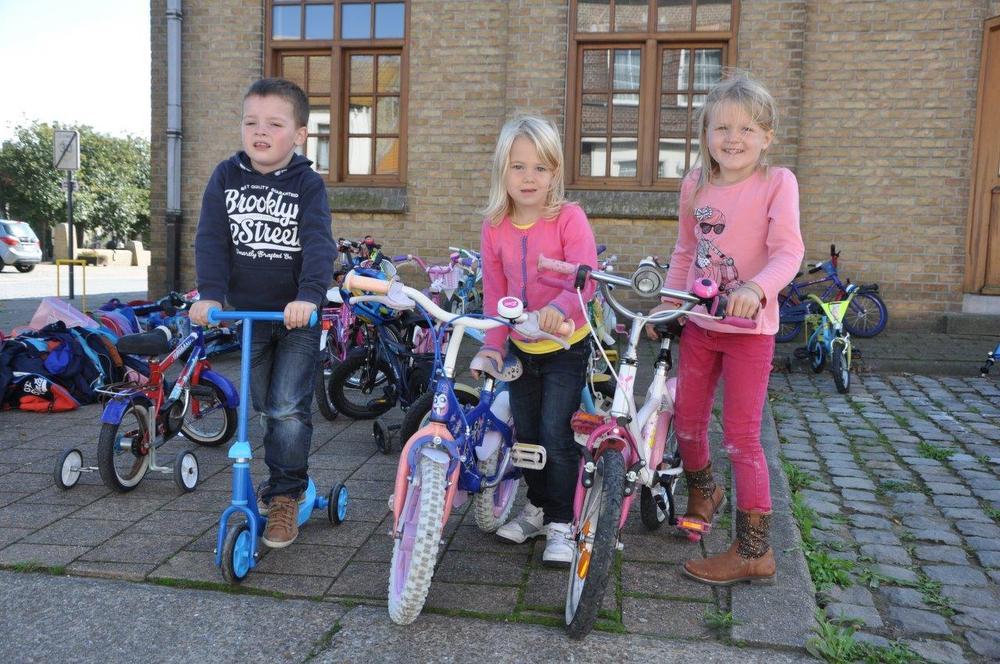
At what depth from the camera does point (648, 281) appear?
2.71 meters

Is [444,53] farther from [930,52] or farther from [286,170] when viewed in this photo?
[286,170]

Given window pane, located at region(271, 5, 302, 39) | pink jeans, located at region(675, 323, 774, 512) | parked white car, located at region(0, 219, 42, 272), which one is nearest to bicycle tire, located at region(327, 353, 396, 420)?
pink jeans, located at region(675, 323, 774, 512)

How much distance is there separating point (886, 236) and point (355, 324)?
5.91 m

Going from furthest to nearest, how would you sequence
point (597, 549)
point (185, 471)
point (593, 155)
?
1. point (593, 155)
2. point (185, 471)
3. point (597, 549)

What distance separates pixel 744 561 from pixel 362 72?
833cm

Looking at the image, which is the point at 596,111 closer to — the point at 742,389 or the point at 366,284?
the point at 742,389

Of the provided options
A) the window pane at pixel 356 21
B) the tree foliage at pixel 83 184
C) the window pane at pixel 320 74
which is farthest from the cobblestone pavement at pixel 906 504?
the tree foliage at pixel 83 184

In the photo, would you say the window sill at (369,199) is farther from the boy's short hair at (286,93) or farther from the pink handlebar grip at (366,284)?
the pink handlebar grip at (366,284)

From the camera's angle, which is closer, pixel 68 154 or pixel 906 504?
pixel 906 504

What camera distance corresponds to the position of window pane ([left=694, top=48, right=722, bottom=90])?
9.14 metres

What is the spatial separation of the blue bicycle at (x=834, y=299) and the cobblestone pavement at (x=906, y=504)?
1772mm

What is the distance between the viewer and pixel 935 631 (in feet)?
9.20

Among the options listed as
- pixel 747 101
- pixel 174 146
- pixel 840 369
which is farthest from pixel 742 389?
pixel 174 146

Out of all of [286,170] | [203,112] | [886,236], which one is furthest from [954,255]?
[203,112]
